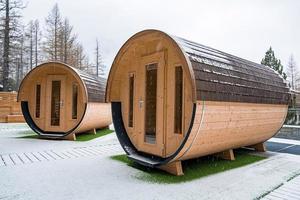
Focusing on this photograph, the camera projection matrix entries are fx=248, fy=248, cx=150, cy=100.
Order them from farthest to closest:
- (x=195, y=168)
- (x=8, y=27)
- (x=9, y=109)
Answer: (x=8, y=27)
(x=9, y=109)
(x=195, y=168)

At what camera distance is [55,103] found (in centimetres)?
936

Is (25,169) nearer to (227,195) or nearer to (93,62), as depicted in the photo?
(227,195)

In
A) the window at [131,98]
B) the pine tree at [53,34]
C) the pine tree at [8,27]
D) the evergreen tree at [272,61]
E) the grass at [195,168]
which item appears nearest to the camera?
the grass at [195,168]

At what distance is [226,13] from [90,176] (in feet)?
26.9

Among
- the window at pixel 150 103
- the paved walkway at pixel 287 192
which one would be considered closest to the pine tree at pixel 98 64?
the window at pixel 150 103

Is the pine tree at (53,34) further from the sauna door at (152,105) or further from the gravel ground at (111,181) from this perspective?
the sauna door at (152,105)

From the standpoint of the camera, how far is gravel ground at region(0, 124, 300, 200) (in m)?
3.57

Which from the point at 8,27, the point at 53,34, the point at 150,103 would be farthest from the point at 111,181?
the point at 53,34

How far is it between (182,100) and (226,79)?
3.02ft

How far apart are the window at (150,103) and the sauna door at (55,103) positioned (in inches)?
192

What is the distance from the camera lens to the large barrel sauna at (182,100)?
4.15 metres

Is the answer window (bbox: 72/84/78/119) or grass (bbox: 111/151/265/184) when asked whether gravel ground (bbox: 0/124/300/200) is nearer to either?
grass (bbox: 111/151/265/184)

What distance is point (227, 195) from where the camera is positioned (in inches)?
142

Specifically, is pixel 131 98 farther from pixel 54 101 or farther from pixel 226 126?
pixel 54 101
